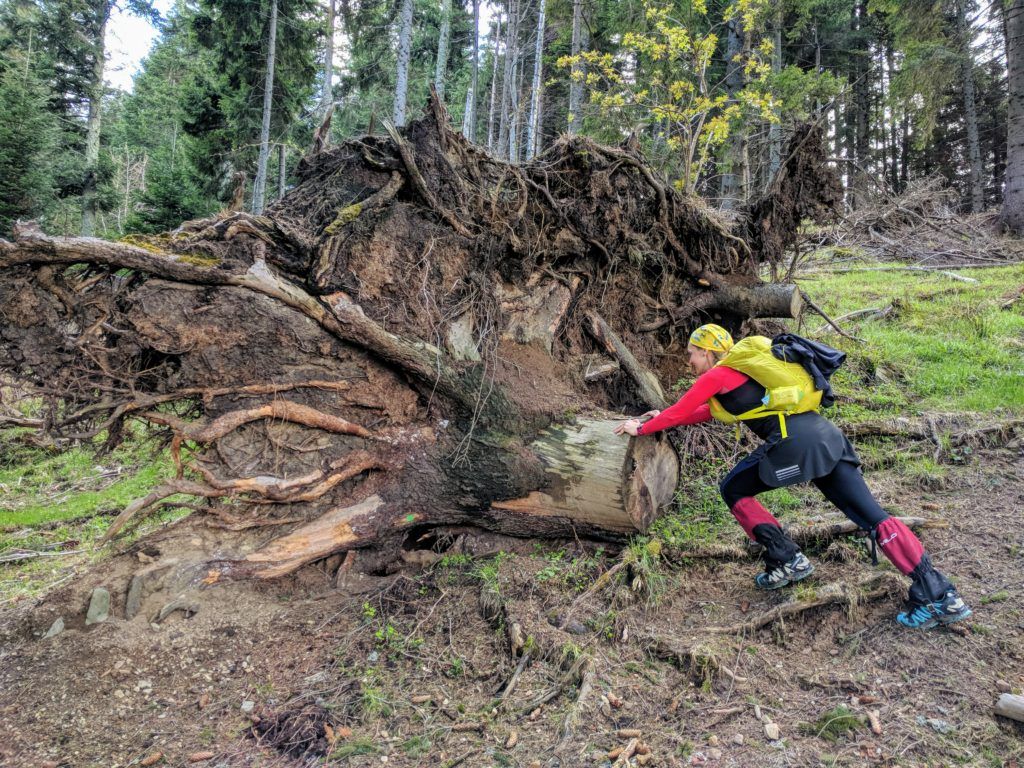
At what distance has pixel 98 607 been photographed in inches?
145

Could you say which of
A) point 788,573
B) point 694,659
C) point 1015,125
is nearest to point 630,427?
point 788,573

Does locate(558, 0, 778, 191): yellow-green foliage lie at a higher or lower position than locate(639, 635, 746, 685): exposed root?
higher

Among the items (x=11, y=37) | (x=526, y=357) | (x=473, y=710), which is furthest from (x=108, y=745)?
(x=11, y=37)

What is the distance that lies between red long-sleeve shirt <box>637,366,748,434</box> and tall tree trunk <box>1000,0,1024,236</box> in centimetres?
1436

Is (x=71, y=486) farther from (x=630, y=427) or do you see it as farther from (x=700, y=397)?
(x=700, y=397)

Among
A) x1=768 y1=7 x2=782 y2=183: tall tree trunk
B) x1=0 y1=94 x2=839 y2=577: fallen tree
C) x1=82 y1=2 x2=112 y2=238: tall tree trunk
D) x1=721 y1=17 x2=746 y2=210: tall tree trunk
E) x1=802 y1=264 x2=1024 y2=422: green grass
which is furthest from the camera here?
x1=82 y1=2 x2=112 y2=238: tall tree trunk

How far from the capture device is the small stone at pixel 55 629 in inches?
141

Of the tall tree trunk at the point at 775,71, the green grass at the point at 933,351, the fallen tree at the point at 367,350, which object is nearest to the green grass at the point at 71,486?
the fallen tree at the point at 367,350

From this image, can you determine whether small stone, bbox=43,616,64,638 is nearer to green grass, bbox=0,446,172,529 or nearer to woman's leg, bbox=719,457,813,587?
green grass, bbox=0,446,172,529

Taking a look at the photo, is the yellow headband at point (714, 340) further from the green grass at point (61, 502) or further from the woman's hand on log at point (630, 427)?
the green grass at point (61, 502)

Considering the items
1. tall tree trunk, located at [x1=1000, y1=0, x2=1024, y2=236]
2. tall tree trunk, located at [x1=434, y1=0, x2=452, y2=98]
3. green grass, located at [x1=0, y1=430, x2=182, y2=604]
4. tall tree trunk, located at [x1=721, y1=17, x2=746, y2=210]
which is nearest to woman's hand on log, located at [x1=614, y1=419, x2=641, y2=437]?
green grass, located at [x1=0, y1=430, x2=182, y2=604]

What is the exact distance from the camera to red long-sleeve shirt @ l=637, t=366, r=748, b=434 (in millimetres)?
3547

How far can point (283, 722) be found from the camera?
10.1ft

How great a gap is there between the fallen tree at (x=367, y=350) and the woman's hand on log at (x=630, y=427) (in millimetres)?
124
